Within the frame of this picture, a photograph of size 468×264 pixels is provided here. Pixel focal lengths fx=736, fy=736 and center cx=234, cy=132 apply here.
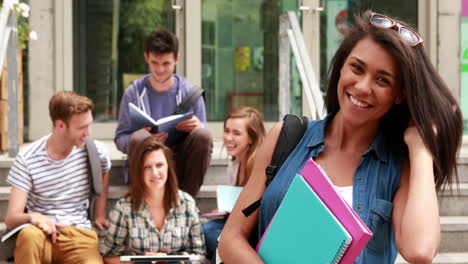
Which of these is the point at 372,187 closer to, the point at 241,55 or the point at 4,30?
the point at 4,30

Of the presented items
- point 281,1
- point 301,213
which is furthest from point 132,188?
point 281,1

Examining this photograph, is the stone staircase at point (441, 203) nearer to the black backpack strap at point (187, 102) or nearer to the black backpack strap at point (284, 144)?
the black backpack strap at point (187, 102)

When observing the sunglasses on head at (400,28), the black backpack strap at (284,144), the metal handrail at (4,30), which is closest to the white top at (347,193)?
the black backpack strap at (284,144)

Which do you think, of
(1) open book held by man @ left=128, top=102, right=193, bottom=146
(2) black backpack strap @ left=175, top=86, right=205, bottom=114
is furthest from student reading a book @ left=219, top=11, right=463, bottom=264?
(2) black backpack strap @ left=175, top=86, right=205, bottom=114

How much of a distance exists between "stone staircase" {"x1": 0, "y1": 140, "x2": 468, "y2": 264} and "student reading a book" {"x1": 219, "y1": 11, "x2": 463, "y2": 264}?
8.22ft

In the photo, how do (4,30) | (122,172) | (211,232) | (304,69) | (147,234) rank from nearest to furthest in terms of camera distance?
(147,234), (211,232), (122,172), (4,30), (304,69)

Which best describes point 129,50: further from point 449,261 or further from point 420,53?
point 420,53

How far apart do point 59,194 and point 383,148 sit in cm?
269

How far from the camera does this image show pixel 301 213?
1761 mm

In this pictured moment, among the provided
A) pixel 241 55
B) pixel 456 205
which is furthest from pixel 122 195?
pixel 241 55

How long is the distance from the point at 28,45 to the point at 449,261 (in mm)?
4716

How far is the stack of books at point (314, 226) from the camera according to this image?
5.45 ft

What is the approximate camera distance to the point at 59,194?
4.26 meters

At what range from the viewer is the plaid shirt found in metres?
4.04
